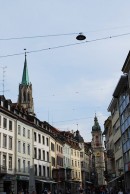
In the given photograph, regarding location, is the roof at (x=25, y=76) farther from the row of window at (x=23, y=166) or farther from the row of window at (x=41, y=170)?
the row of window at (x=23, y=166)

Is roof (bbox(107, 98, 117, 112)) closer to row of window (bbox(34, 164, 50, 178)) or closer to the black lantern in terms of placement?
row of window (bbox(34, 164, 50, 178))

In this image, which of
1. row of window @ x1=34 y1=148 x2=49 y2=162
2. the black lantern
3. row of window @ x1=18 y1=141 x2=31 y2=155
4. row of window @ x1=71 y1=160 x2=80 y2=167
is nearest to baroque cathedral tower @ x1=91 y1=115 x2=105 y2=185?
row of window @ x1=71 y1=160 x2=80 y2=167

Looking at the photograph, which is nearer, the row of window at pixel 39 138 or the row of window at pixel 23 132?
the row of window at pixel 23 132

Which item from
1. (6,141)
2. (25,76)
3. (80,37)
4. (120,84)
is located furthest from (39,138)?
(25,76)

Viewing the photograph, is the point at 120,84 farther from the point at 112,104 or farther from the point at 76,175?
the point at 76,175

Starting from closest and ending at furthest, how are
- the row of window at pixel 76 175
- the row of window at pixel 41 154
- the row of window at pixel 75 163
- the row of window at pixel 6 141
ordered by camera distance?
the row of window at pixel 6 141 < the row of window at pixel 41 154 < the row of window at pixel 76 175 < the row of window at pixel 75 163

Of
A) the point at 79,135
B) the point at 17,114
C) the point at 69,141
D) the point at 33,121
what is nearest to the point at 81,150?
the point at 79,135

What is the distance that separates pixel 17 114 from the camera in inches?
2475

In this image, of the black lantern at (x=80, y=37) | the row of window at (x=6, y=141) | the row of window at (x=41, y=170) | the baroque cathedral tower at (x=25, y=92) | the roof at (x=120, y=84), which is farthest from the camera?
the baroque cathedral tower at (x=25, y=92)

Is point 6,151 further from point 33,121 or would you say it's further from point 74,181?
point 74,181

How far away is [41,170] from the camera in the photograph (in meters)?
70.8

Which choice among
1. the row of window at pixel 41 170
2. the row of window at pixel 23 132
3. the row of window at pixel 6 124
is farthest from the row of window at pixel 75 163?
the row of window at pixel 6 124

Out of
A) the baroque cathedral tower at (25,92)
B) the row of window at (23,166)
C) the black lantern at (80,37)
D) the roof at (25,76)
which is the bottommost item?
the row of window at (23,166)

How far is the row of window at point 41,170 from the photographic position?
68200 mm
